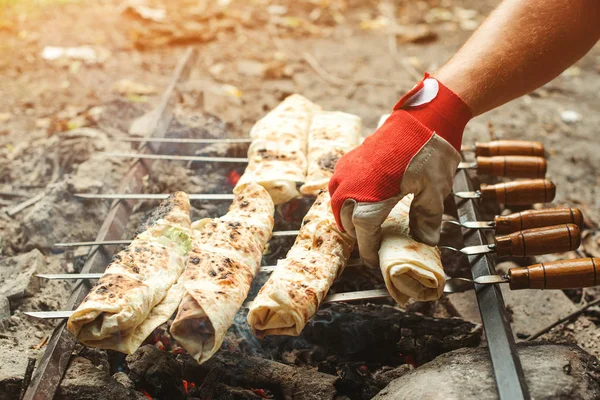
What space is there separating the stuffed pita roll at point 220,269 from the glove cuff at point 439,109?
996mm

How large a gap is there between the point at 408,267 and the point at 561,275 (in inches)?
27.4

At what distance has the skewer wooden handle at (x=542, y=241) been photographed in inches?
100

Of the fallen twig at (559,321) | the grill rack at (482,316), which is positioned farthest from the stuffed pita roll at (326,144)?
the fallen twig at (559,321)

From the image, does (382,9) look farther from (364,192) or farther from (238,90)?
(364,192)

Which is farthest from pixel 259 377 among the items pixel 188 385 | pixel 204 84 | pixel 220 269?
pixel 204 84

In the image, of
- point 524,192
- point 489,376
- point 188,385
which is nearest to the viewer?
point 489,376

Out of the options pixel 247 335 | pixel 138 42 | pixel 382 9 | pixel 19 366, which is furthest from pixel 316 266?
pixel 382 9

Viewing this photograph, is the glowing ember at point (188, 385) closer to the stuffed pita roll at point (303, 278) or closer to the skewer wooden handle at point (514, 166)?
the stuffed pita roll at point (303, 278)

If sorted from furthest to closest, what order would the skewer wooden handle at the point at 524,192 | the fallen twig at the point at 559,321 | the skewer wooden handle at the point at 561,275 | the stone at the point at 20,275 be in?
the fallen twig at the point at 559,321 < the skewer wooden handle at the point at 524,192 < the stone at the point at 20,275 < the skewer wooden handle at the point at 561,275

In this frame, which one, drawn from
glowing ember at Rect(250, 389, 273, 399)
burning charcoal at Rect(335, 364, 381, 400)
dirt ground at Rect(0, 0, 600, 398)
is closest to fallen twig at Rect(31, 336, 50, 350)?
dirt ground at Rect(0, 0, 600, 398)

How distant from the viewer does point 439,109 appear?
2.51 m

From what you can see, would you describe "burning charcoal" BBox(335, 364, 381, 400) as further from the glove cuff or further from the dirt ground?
the dirt ground

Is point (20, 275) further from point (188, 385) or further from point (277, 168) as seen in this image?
point (277, 168)

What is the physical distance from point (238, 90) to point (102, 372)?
3869mm
